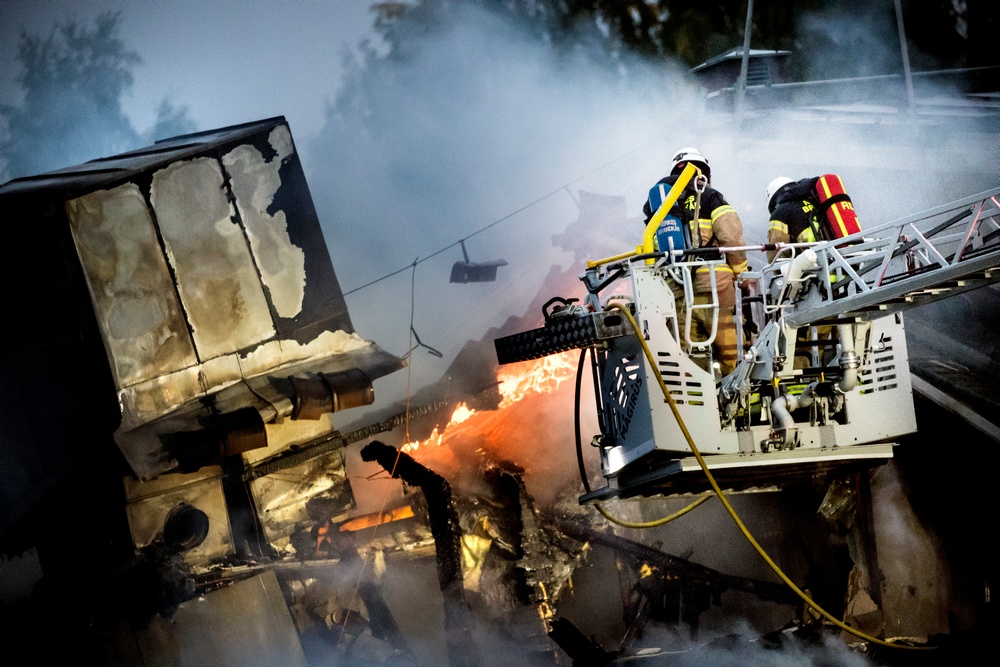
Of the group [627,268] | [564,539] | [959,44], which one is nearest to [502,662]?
[564,539]

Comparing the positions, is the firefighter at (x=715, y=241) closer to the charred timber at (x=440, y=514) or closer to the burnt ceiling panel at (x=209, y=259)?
the charred timber at (x=440, y=514)

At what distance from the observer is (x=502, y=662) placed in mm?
12188

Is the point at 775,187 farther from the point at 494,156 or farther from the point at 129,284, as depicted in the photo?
the point at 494,156

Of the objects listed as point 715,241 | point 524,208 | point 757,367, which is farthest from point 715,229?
point 524,208

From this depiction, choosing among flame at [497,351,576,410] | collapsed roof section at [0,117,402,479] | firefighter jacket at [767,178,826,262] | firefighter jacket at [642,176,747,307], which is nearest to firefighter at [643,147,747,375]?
firefighter jacket at [642,176,747,307]

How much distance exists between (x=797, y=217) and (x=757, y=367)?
177 centimetres

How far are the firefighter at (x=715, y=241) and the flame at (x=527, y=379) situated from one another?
26.2 feet

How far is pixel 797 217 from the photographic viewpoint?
296 inches

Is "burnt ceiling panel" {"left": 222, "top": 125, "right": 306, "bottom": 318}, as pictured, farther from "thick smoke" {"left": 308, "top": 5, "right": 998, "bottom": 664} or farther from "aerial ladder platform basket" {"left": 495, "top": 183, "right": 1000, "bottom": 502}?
"aerial ladder platform basket" {"left": 495, "top": 183, "right": 1000, "bottom": 502}

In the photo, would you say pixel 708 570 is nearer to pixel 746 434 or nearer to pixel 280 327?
pixel 746 434

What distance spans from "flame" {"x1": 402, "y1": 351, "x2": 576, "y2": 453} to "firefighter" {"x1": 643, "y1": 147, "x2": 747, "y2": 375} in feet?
26.2

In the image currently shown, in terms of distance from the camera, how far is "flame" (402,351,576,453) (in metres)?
15.4

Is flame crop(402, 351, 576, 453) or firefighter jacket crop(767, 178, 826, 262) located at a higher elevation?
firefighter jacket crop(767, 178, 826, 262)

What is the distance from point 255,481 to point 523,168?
31.1 ft
